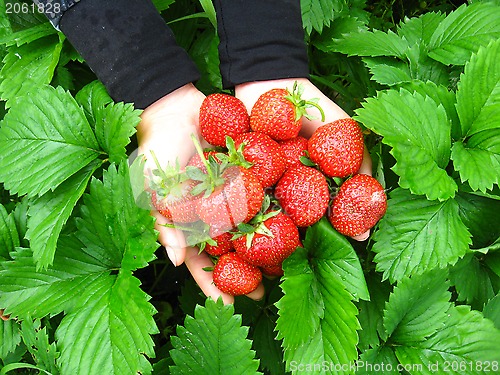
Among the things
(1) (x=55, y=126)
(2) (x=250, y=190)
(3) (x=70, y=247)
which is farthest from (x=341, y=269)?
(1) (x=55, y=126)

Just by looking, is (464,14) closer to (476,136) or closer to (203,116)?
(476,136)

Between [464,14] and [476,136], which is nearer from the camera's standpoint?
[476,136]

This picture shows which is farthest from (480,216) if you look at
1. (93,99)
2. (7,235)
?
(7,235)

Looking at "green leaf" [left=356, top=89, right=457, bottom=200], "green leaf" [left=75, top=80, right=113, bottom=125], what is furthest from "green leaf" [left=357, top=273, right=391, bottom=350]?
"green leaf" [left=75, top=80, right=113, bottom=125]

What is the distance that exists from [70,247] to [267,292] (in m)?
0.49

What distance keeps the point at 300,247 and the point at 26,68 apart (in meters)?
0.78

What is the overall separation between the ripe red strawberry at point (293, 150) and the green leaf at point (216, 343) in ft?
1.02

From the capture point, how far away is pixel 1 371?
1056 mm

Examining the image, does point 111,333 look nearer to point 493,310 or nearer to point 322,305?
point 322,305

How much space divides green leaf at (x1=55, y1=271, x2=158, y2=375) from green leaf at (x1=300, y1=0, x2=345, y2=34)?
0.84m

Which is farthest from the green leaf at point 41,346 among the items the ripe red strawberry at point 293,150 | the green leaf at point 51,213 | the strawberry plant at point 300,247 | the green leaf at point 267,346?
the ripe red strawberry at point 293,150

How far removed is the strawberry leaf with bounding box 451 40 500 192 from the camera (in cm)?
97

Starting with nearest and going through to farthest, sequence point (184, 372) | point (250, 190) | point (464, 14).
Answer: point (250, 190) < point (184, 372) < point (464, 14)

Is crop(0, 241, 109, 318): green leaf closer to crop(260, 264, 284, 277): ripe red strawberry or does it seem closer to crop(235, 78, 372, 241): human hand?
crop(260, 264, 284, 277): ripe red strawberry
